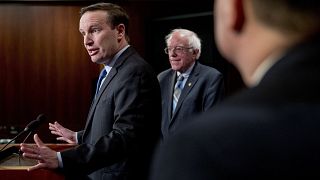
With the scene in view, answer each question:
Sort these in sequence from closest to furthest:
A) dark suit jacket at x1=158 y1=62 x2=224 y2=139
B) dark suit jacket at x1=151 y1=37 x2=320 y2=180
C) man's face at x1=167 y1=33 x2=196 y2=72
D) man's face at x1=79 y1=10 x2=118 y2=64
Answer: dark suit jacket at x1=151 y1=37 x2=320 y2=180 < man's face at x1=79 y1=10 x2=118 y2=64 < dark suit jacket at x1=158 y1=62 x2=224 y2=139 < man's face at x1=167 y1=33 x2=196 y2=72

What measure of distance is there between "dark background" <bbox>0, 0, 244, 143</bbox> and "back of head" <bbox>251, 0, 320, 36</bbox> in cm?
406

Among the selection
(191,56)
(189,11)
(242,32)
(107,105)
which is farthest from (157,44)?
(242,32)

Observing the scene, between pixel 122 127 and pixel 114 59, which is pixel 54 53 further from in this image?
pixel 122 127

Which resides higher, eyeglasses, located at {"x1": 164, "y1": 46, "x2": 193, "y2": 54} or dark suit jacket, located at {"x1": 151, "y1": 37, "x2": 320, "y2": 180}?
dark suit jacket, located at {"x1": 151, "y1": 37, "x2": 320, "y2": 180}

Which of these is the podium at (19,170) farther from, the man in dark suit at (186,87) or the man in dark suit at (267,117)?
the man in dark suit at (267,117)

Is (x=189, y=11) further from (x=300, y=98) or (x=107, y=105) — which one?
(x=300, y=98)

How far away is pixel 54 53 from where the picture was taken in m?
4.68

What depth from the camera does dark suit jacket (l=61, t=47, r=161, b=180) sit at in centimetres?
180

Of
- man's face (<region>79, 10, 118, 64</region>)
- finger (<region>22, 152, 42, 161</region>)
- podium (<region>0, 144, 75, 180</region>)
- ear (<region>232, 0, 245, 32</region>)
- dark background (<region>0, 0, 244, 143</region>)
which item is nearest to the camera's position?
ear (<region>232, 0, 245, 32</region>)

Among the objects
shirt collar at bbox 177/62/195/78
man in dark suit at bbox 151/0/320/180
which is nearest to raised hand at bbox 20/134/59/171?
man in dark suit at bbox 151/0/320/180

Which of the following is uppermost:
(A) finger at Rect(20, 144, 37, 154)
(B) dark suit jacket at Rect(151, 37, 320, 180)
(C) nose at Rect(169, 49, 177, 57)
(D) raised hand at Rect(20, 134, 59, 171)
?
(B) dark suit jacket at Rect(151, 37, 320, 180)

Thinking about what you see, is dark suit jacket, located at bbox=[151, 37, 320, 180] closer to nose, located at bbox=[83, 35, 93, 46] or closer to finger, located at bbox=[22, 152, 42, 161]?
finger, located at bbox=[22, 152, 42, 161]

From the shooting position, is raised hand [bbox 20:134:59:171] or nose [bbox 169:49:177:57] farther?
nose [bbox 169:49:177:57]

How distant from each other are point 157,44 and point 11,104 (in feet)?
5.29
